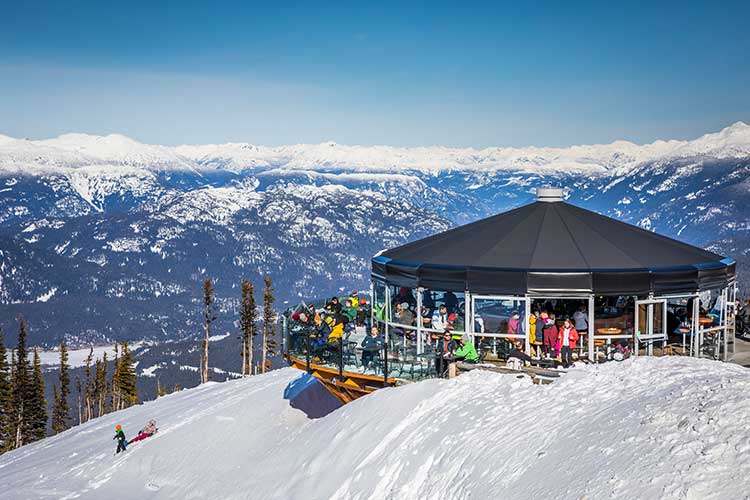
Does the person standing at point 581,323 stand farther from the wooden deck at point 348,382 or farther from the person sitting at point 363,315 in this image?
the person sitting at point 363,315

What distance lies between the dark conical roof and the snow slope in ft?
9.73

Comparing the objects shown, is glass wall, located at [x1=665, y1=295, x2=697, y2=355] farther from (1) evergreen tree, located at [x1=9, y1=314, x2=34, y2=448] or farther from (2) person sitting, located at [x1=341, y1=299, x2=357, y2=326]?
(1) evergreen tree, located at [x1=9, y1=314, x2=34, y2=448]

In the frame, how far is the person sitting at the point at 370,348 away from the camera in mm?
23016

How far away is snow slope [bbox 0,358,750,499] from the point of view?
12.7m

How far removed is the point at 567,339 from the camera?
20859 millimetres

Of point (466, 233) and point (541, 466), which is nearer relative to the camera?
point (541, 466)

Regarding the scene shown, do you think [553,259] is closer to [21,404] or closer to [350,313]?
[350,313]

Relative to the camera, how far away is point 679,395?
607 inches

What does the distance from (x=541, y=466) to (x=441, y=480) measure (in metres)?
2.54

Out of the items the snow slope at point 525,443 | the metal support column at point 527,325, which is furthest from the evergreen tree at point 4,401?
the metal support column at point 527,325

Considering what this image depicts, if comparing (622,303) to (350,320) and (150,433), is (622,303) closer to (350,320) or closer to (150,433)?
(350,320)

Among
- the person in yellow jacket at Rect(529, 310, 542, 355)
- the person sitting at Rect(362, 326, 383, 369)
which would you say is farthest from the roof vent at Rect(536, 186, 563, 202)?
the person sitting at Rect(362, 326, 383, 369)

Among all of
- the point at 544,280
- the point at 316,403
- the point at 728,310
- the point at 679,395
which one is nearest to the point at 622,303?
the point at 544,280

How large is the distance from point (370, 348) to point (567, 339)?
18.4 ft
